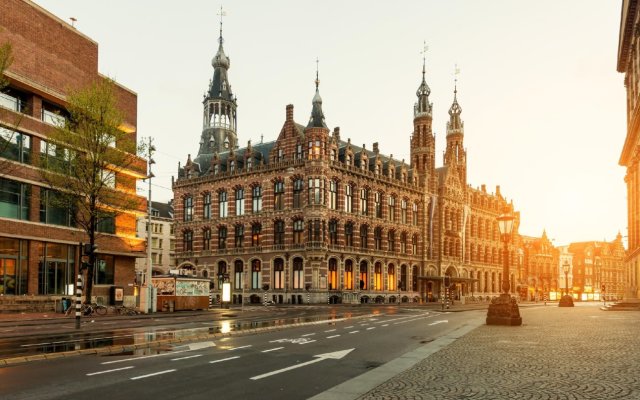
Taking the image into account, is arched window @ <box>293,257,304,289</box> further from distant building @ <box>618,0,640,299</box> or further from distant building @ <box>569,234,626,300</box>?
distant building @ <box>569,234,626,300</box>

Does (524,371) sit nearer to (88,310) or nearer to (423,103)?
(88,310)

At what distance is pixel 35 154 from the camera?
4000cm

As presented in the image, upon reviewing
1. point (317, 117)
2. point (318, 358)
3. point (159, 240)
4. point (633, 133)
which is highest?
point (317, 117)

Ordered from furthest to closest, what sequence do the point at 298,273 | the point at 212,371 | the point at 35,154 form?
the point at 298,273
the point at 35,154
the point at 212,371

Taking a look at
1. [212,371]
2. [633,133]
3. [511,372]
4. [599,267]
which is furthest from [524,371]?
[599,267]

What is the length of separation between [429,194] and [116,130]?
53289mm

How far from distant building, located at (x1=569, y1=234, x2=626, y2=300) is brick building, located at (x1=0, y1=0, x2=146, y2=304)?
152 meters

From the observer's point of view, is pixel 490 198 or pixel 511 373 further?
pixel 490 198

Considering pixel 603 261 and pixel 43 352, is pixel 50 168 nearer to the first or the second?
pixel 43 352

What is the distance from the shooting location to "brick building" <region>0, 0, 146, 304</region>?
3800cm

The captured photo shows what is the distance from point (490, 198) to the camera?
10256 centimetres

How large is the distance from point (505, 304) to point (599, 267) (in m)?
156

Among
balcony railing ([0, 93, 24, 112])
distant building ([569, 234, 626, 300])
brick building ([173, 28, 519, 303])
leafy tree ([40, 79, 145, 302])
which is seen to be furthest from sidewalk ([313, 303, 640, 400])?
distant building ([569, 234, 626, 300])

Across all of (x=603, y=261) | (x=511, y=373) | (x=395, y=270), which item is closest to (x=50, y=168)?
(x=511, y=373)
